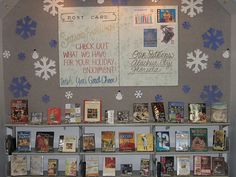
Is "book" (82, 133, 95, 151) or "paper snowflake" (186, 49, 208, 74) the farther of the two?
"paper snowflake" (186, 49, 208, 74)

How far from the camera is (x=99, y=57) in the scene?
5383 millimetres

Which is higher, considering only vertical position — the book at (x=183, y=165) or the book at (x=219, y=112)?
the book at (x=219, y=112)

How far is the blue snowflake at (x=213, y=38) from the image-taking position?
533 cm

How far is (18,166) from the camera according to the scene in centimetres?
531

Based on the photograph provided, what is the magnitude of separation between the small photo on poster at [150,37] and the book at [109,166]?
1.57 meters

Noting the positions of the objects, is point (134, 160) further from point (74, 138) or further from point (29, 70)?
point (29, 70)

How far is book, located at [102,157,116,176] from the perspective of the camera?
5.27m

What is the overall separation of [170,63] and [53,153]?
1.91 meters

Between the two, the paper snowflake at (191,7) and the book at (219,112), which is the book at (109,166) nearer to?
the book at (219,112)

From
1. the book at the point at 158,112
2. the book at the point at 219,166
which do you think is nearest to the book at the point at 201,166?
the book at the point at 219,166

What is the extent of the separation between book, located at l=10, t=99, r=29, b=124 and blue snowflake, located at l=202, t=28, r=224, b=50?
2.50m

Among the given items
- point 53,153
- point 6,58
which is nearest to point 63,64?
point 6,58

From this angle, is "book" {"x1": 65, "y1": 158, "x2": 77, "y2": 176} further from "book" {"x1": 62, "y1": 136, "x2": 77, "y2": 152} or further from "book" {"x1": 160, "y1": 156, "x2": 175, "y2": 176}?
"book" {"x1": 160, "y1": 156, "x2": 175, "y2": 176}

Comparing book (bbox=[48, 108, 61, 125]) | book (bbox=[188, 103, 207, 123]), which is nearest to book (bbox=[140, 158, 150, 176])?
book (bbox=[188, 103, 207, 123])
